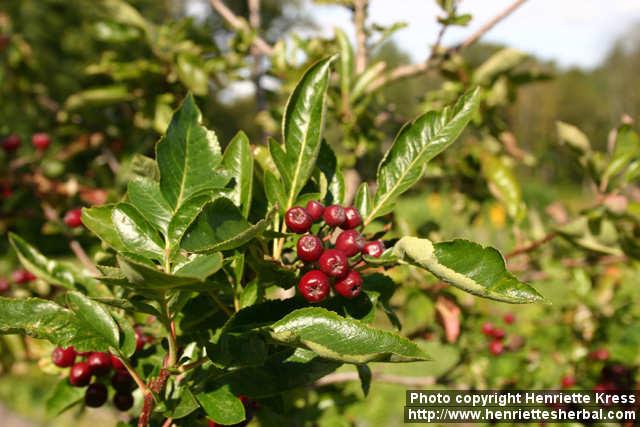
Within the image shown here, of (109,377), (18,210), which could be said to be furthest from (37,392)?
(109,377)

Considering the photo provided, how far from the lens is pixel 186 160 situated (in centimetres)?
99

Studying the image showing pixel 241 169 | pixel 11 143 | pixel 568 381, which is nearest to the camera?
pixel 241 169

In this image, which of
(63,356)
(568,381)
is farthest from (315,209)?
(568,381)

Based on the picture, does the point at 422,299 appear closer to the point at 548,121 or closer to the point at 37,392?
the point at 37,392

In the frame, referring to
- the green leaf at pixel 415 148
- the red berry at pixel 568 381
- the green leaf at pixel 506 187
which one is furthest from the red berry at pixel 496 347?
the green leaf at pixel 415 148

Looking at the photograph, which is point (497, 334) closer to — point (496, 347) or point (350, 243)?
point (496, 347)

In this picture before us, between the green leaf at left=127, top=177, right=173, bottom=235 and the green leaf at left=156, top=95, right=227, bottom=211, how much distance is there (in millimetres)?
21

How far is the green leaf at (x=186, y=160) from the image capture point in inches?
38.1

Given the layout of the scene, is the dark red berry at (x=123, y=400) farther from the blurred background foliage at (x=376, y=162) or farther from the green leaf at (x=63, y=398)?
the blurred background foliage at (x=376, y=162)

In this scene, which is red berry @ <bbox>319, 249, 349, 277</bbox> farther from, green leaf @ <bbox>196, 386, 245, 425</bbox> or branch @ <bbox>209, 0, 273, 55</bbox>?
branch @ <bbox>209, 0, 273, 55</bbox>

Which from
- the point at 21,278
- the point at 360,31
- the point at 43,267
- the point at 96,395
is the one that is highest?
the point at 360,31

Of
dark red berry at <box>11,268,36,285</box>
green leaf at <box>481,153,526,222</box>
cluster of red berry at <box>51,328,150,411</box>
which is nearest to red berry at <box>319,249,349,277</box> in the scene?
cluster of red berry at <box>51,328,150,411</box>

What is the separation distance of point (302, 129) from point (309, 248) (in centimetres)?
27

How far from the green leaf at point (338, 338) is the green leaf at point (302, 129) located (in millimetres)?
284
